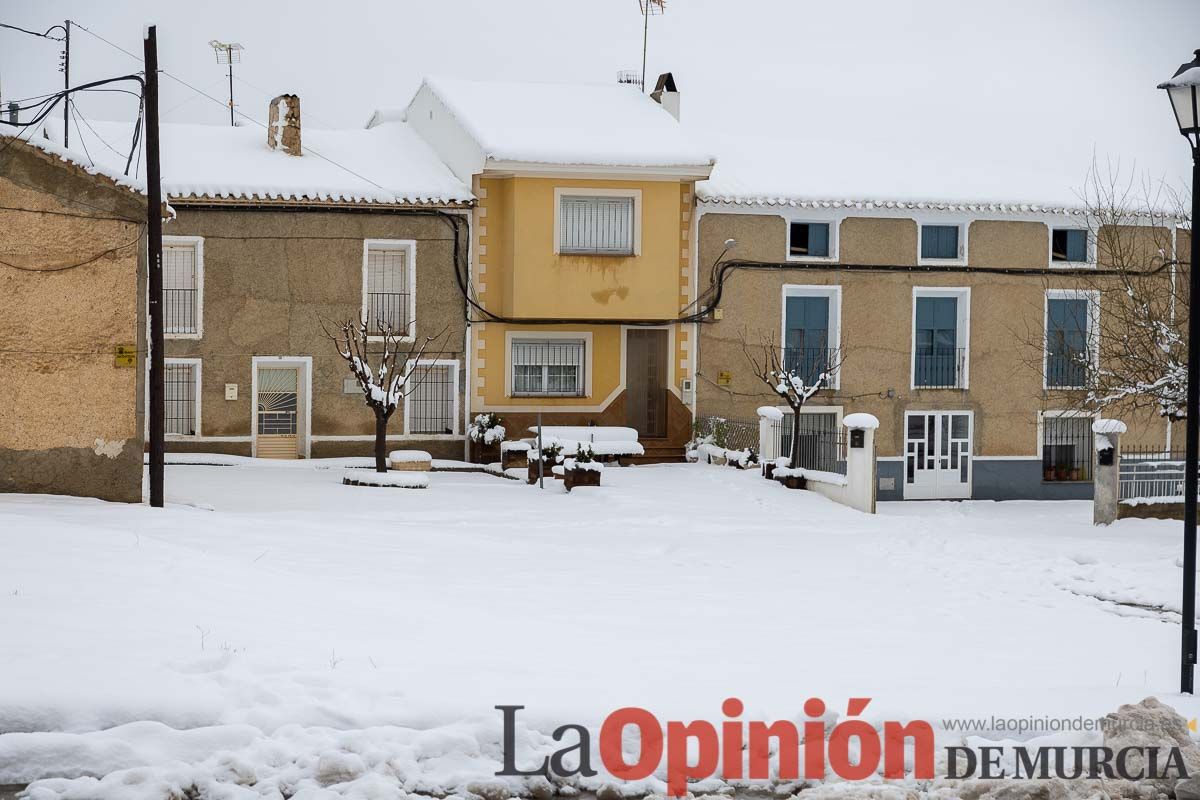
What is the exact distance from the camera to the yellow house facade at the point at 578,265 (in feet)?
93.6

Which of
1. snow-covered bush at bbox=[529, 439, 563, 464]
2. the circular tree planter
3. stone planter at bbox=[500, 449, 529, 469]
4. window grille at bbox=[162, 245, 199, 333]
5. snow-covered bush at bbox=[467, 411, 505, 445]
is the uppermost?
window grille at bbox=[162, 245, 199, 333]

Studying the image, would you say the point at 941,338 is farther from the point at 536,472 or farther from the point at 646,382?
the point at 536,472

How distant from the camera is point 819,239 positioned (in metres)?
31.6

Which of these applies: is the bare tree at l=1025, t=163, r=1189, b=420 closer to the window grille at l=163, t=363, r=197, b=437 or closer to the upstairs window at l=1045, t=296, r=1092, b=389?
the upstairs window at l=1045, t=296, r=1092, b=389

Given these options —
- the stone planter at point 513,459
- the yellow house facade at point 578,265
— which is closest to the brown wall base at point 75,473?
the stone planter at point 513,459

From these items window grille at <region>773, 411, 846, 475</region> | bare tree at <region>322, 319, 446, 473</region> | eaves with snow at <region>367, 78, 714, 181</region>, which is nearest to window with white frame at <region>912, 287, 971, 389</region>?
window grille at <region>773, 411, 846, 475</region>

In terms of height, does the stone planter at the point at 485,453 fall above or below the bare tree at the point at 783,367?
below

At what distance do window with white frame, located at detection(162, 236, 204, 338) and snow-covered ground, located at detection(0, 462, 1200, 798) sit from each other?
314 inches

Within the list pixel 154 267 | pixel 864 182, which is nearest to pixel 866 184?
pixel 864 182

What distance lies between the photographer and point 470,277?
28953 mm

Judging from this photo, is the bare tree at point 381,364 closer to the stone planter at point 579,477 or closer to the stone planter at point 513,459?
the stone planter at point 513,459

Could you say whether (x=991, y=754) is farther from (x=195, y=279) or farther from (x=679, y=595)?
(x=195, y=279)

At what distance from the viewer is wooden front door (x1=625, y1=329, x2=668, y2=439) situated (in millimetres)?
30172

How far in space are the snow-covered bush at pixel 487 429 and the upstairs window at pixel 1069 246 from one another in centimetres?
1411
